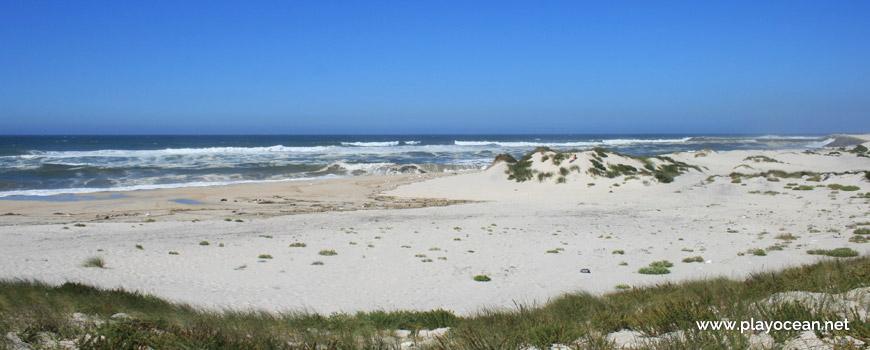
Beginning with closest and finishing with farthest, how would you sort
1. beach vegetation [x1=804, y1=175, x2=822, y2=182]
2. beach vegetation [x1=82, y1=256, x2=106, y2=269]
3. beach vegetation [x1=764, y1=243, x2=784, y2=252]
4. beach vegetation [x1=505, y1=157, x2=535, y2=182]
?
beach vegetation [x1=82, y1=256, x2=106, y2=269], beach vegetation [x1=764, y1=243, x2=784, y2=252], beach vegetation [x1=804, y1=175, x2=822, y2=182], beach vegetation [x1=505, y1=157, x2=535, y2=182]

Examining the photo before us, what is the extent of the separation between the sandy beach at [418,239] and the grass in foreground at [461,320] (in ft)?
5.15

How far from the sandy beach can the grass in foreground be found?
1.57 m

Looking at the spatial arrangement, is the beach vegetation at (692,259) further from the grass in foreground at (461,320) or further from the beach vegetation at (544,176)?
the beach vegetation at (544,176)

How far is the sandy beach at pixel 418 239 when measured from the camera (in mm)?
9078

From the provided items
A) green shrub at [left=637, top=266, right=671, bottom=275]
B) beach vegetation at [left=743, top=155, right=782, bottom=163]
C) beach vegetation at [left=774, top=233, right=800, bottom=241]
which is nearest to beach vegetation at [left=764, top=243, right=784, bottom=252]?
beach vegetation at [left=774, top=233, right=800, bottom=241]

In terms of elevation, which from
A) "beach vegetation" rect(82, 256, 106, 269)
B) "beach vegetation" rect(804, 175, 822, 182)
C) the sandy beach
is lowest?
the sandy beach

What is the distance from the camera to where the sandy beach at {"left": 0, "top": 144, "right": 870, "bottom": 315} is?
908cm

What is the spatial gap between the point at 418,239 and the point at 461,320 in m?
8.24

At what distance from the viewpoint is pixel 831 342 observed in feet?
13.1

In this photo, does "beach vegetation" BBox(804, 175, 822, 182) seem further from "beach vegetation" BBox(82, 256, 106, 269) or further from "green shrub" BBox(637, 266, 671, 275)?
"beach vegetation" BBox(82, 256, 106, 269)

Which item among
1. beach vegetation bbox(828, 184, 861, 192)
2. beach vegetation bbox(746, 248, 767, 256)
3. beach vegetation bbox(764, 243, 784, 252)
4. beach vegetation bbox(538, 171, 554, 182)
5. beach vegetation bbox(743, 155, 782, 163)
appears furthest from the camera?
beach vegetation bbox(743, 155, 782, 163)

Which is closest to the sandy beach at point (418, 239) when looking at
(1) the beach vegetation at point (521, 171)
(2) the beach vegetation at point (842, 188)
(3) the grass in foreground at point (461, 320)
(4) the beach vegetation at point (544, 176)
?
(2) the beach vegetation at point (842, 188)

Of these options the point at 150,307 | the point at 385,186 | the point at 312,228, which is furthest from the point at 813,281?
the point at 385,186

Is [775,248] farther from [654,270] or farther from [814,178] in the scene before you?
[814,178]
